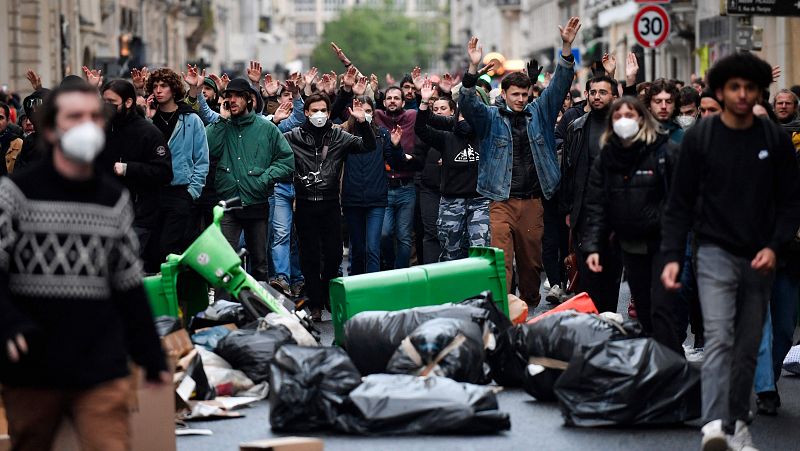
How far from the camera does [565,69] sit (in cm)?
1306

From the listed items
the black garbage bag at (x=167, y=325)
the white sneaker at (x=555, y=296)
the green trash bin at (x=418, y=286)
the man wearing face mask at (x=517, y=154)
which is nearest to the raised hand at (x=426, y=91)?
the man wearing face mask at (x=517, y=154)

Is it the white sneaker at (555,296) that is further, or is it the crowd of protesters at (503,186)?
the white sneaker at (555,296)

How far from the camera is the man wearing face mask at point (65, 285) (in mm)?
5973

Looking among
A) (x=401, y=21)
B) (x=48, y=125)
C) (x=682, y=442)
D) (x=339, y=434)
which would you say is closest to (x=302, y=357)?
(x=339, y=434)

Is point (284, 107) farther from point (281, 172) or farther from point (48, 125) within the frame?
point (48, 125)

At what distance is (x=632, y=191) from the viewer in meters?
9.73

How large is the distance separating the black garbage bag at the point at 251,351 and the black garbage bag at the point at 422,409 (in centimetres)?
131

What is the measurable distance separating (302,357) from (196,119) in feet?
14.1

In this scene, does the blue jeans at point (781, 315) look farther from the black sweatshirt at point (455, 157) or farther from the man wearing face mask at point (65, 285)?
the man wearing face mask at point (65, 285)

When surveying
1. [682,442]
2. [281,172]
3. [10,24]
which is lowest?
[682,442]

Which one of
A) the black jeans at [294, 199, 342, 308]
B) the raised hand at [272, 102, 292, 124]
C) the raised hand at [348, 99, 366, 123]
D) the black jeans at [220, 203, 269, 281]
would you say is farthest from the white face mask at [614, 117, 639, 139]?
the raised hand at [272, 102, 292, 124]

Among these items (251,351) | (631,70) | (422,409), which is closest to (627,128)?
(422,409)

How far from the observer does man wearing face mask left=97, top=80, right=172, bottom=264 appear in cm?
1176

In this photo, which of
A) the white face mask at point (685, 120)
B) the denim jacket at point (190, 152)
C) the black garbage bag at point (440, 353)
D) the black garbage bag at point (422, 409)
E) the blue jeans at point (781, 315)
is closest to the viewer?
the black garbage bag at point (422, 409)
